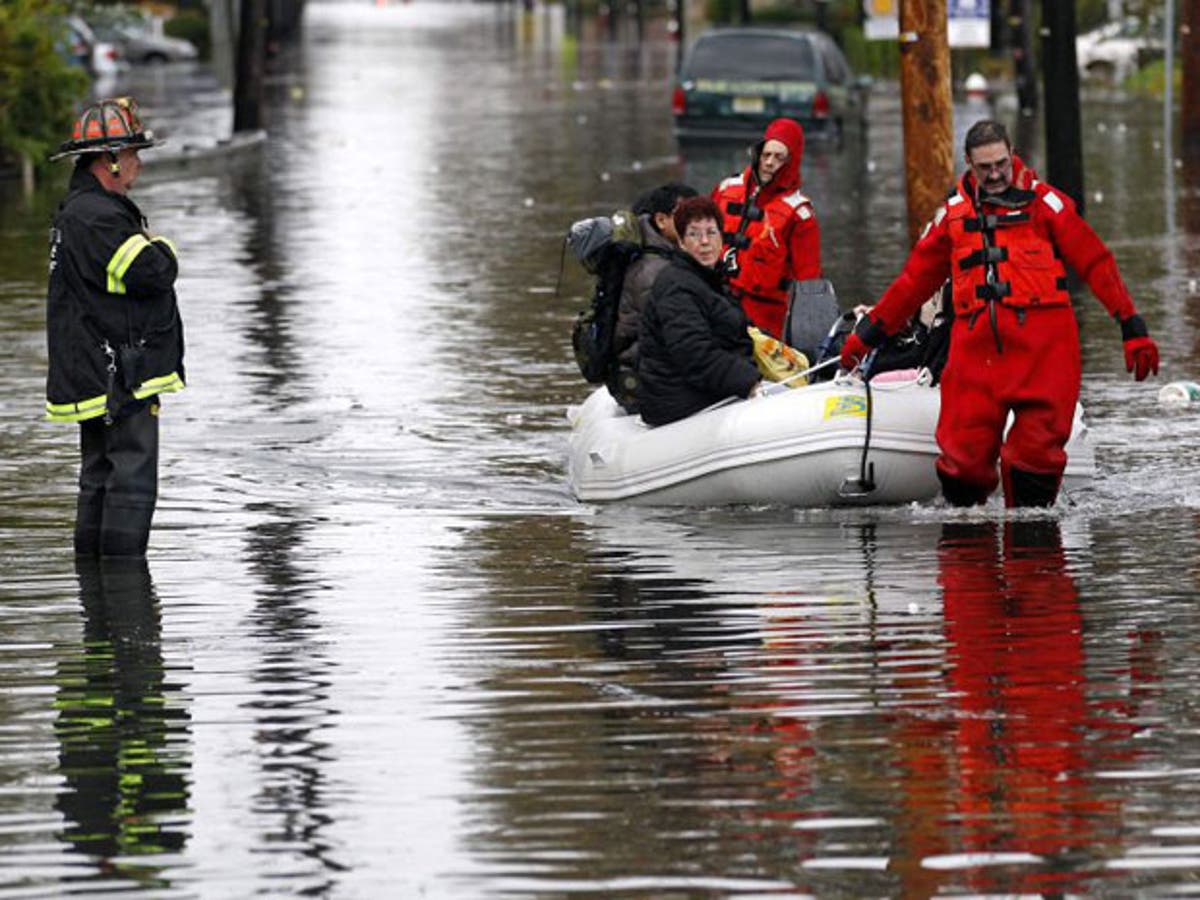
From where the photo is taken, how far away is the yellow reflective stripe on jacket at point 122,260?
1102 centimetres

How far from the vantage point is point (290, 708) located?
29.4 ft

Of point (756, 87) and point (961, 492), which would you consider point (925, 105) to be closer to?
point (961, 492)

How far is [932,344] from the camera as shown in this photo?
42.1 feet

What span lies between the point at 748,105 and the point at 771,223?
77.6 feet

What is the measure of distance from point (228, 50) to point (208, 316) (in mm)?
42005

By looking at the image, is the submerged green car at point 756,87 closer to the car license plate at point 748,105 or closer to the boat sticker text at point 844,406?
the car license plate at point 748,105

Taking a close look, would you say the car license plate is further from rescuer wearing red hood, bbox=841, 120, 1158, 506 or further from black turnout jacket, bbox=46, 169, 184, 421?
black turnout jacket, bbox=46, 169, 184, 421

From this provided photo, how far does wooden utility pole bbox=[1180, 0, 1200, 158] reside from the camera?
1316 inches

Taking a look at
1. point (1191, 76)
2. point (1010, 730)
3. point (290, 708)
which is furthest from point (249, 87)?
point (1010, 730)

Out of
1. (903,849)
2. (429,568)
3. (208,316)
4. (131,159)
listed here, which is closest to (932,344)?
(429,568)

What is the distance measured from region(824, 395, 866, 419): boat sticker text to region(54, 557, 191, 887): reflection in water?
2882 millimetres

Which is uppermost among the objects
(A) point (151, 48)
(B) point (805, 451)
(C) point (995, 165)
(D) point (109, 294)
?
(A) point (151, 48)

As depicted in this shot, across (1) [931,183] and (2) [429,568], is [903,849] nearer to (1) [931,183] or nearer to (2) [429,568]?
(2) [429,568]

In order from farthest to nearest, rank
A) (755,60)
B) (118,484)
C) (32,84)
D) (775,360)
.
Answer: (755,60) < (32,84) < (775,360) < (118,484)
